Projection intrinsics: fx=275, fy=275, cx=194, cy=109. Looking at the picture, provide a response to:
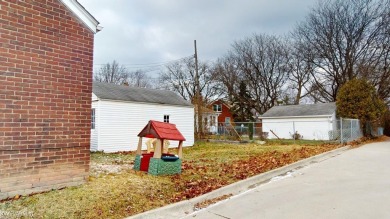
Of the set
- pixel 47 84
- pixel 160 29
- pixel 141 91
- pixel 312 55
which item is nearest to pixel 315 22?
pixel 312 55

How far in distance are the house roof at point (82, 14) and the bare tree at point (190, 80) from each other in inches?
1498

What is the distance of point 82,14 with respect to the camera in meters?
5.94

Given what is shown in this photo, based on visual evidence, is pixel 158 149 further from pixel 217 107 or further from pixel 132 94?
pixel 217 107

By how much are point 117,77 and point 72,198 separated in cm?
4943

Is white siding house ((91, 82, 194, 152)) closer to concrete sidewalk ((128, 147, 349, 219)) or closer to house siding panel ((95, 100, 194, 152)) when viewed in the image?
house siding panel ((95, 100, 194, 152))

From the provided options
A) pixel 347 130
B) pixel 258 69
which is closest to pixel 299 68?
pixel 258 69

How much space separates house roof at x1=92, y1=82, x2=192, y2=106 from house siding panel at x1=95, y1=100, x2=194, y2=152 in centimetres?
30

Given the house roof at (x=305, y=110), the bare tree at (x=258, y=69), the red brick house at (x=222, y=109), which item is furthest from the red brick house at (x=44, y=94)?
the red brick house at (x=222, y=109)

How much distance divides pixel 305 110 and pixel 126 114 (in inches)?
765

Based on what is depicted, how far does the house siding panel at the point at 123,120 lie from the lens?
15141 millimetres

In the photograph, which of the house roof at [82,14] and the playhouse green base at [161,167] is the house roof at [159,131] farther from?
the house roof at [82,14]

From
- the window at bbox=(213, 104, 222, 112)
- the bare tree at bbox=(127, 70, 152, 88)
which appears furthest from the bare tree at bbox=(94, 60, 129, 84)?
the window at bbox=(213, 104, 222, 112)

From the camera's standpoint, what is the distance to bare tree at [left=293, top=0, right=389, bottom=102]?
28.0m

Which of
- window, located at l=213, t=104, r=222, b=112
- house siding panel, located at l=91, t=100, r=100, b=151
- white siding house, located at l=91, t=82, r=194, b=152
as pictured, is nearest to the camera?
house siding panel, located at l=91, t=100, r=100, b=151
